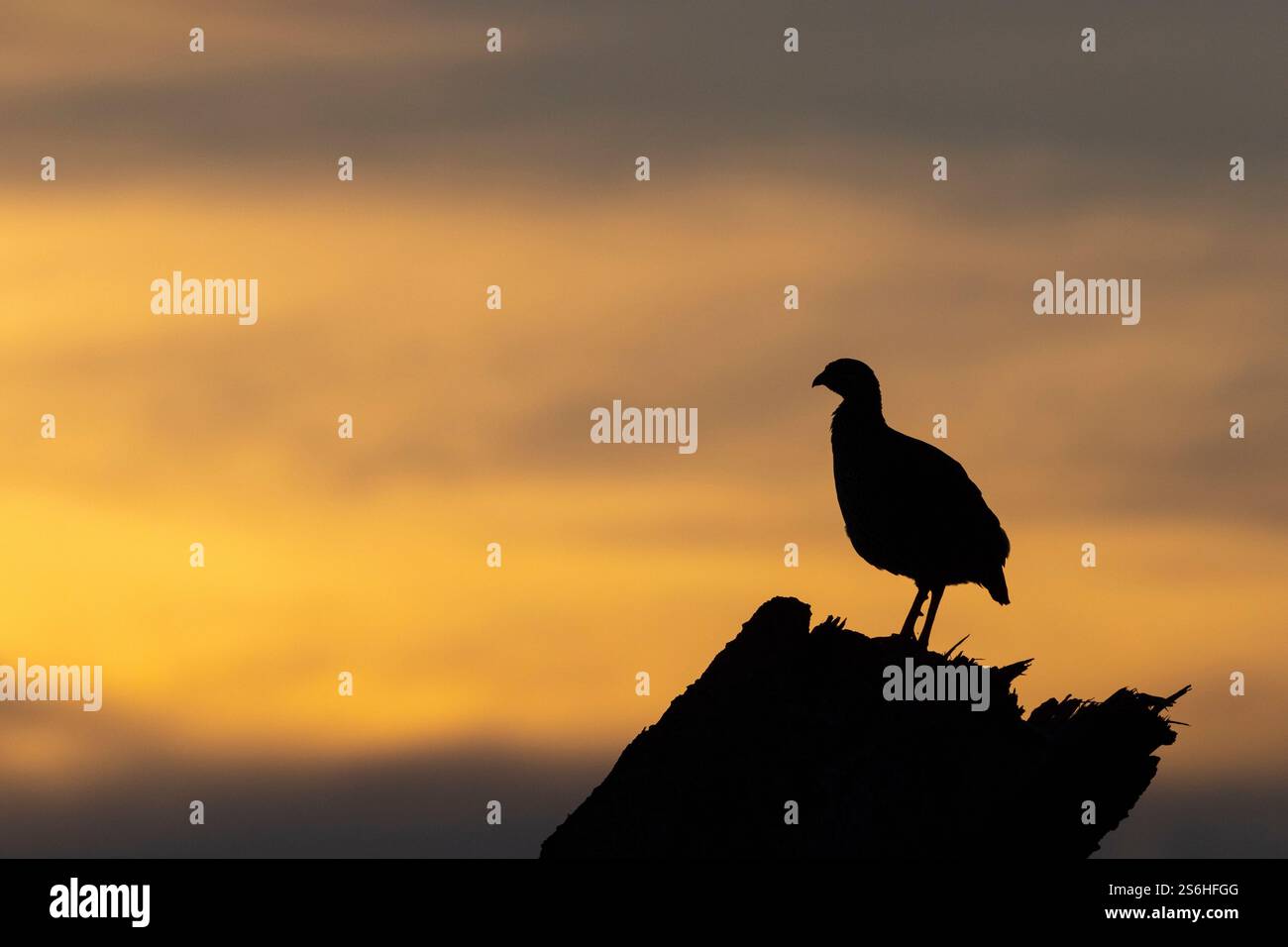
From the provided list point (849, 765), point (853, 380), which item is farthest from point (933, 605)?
point (849, 765)

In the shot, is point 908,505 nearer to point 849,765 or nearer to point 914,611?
point 914,611

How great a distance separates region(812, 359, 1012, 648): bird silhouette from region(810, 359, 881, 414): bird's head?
0.01 m

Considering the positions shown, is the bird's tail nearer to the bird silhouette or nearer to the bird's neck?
the bird silhouette

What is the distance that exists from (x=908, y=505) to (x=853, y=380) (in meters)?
1.53

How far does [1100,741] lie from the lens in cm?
1289

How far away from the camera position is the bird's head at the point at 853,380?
18.6 m

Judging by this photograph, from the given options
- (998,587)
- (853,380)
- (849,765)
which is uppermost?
(853,380)

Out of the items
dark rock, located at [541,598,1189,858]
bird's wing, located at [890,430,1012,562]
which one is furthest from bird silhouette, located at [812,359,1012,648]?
dark rock, located at [541,598,1189,858]

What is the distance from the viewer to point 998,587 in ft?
61.2

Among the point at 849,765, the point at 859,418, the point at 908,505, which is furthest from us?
the point at 859,418

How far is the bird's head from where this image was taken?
733 inches

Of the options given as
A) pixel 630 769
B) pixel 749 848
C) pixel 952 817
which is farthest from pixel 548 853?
pixel 952 817

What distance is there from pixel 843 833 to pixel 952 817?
31.7 inches

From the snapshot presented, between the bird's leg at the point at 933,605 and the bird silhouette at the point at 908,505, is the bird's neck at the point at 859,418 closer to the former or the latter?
the bird silhouette at the point at 908,505
